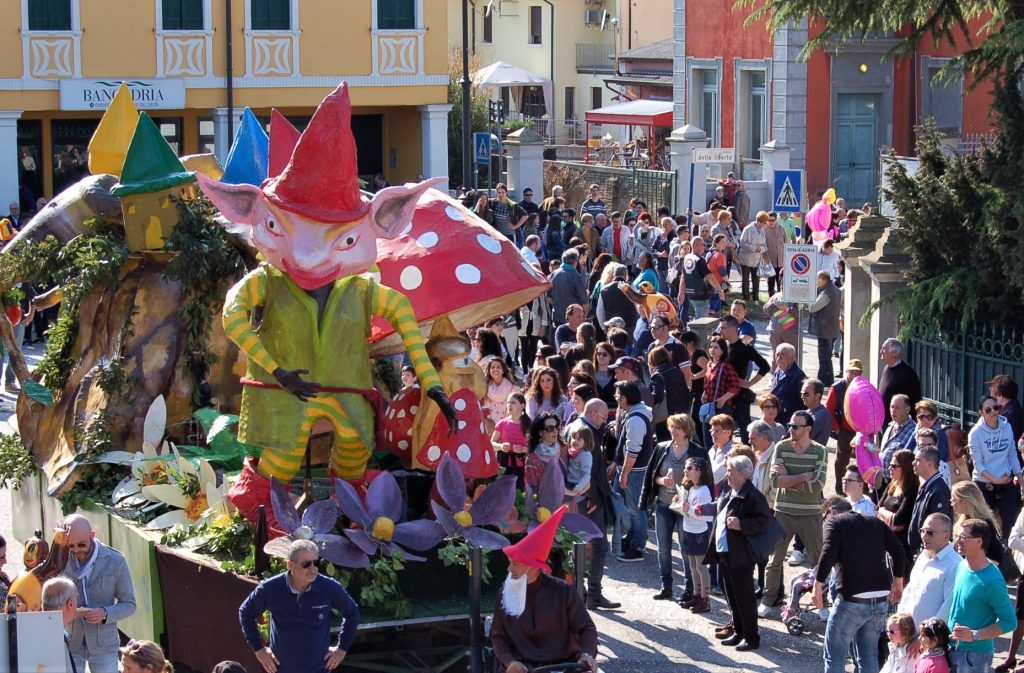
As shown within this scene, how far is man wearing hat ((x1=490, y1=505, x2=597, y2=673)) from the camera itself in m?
7.98

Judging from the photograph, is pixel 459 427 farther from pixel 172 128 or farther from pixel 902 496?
pixel 172 128

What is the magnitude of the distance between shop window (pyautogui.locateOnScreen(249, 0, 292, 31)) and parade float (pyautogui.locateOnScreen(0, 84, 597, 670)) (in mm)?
21956

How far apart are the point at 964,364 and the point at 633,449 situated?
12.4 feet

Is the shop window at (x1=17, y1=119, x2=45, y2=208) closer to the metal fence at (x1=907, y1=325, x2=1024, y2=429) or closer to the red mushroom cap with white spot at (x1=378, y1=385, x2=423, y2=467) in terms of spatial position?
the metal fence at (x1=907, y1=325, x2=1024, y2=429)

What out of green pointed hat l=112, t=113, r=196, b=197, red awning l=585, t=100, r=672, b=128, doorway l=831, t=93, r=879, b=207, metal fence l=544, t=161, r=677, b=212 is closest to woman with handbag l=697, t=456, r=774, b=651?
green pointed hat l=112, t=113, r=196, b=197

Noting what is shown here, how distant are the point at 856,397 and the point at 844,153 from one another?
894 inches

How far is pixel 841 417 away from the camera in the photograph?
542 inches

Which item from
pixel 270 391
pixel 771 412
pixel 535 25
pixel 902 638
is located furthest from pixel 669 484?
pixel 535 25

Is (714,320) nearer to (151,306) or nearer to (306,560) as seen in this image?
(151,306)

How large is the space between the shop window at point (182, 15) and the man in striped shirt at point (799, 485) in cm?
2398

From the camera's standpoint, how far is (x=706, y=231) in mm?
24328

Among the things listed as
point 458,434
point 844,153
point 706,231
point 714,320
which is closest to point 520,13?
point 844,153

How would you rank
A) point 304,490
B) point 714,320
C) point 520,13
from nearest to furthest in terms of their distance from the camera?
point 304,490
point 714,320
point 520,13

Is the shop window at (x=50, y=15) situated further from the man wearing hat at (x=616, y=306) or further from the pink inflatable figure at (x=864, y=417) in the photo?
the pink inflatable figure at (x=864, y=417)
